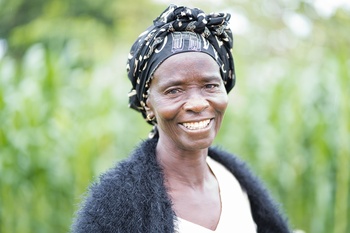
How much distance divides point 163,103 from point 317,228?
138 inches

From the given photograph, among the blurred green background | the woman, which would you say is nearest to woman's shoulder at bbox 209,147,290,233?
the woman

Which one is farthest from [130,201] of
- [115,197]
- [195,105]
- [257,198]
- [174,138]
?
[257,198]

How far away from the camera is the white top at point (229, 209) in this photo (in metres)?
2.08

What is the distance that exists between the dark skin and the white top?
0.12ft

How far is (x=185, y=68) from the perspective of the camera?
6.64 feet

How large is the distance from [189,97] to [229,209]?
498 mm

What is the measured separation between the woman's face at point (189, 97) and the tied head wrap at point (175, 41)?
0.11ft

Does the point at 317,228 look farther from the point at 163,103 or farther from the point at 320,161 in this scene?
the point at 163,103

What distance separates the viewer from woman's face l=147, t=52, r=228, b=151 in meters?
2.03

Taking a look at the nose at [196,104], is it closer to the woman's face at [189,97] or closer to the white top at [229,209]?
the woman's face at [189,97]

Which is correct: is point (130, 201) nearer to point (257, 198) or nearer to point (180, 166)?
point (180, 166)

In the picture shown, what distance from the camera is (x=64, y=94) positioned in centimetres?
573

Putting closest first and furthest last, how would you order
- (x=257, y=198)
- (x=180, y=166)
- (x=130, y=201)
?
(x=130, y=201)
(x=180, y=166)
(x=257, y=198)

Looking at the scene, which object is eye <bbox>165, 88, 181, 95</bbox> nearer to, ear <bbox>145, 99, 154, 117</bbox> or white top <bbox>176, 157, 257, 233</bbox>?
ear <bbox>145, 99, 154, 117</bbox>
